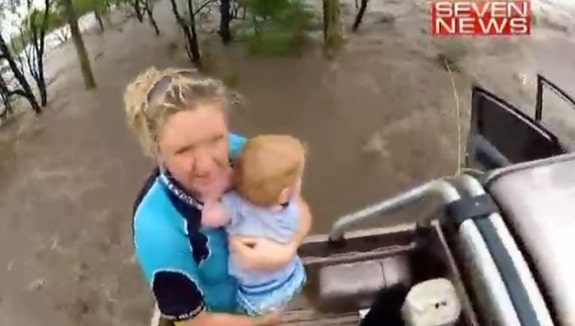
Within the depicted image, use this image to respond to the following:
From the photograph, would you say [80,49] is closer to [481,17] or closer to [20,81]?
[20,81]

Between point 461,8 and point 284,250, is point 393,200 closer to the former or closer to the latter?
point 284,250

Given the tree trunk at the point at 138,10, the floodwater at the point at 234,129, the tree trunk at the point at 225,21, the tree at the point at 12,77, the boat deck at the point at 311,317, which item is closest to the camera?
the boat deck at the point at 311,317

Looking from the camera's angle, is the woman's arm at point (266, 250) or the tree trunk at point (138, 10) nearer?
the woman's arm at point (266, 250)

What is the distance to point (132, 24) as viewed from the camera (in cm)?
643

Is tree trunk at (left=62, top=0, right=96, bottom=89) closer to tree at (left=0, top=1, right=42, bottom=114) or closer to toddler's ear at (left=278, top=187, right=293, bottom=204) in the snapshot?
tree at (left=0, top=1, right=42, bottom=114)

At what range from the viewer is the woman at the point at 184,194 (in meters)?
1.71

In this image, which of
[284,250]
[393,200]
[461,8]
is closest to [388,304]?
[393,200]

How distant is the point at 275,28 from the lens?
579 cm

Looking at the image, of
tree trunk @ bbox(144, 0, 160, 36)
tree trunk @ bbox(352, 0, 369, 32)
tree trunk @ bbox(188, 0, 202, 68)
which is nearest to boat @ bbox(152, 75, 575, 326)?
tree trunk @ bbox(188, 0, 202, 68)

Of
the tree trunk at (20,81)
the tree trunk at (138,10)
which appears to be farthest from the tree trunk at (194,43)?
the tree trunk at (20,81)

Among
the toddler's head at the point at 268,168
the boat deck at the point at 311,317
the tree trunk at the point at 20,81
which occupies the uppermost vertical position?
the toddler's head at the point at 268,168

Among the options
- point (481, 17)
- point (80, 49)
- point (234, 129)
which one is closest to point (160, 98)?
point (234, 129)

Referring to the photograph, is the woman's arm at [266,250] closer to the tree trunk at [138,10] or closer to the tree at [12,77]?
the tree at [12,77]

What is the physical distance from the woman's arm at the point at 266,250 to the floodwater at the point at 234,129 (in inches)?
93.8
